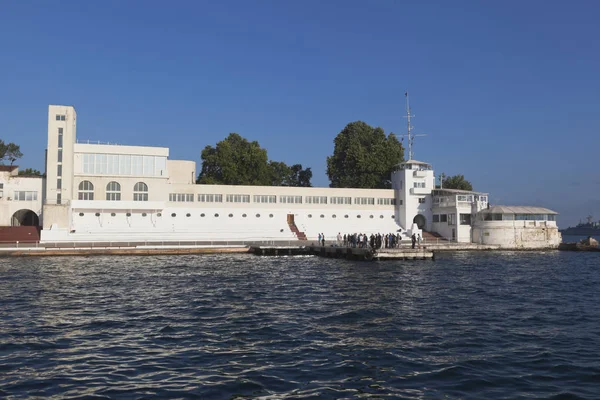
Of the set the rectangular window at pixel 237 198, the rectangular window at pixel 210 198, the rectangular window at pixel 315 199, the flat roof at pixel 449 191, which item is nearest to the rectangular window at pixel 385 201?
the flat roof at pixel 449 191

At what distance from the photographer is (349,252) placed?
4612 cm

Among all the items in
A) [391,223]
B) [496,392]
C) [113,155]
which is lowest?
[496,392]

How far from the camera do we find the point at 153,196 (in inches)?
2297

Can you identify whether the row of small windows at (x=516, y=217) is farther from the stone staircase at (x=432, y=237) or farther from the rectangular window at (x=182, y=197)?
the rectangular window at (x=182, y=197)

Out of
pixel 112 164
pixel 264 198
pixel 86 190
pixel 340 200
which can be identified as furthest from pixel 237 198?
pixel 86 190

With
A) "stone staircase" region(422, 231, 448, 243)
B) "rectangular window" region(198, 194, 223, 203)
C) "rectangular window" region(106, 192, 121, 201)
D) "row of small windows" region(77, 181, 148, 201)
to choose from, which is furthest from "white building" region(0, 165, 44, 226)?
"stone staircase" region(422, 231, 448, 243)

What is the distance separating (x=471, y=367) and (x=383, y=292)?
12460 mm

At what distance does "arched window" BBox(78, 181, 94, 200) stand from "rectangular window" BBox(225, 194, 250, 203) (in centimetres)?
1529

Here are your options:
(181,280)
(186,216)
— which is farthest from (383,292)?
(186,216)

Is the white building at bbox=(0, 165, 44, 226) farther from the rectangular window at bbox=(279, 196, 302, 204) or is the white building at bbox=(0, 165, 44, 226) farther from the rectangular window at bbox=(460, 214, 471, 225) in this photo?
the rectangular window at bbox=(460, 214, 471, 225)

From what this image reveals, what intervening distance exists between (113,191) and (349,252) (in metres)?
28.4

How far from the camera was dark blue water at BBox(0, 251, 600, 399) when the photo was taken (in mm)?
11570

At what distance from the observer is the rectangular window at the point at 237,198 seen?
205ft

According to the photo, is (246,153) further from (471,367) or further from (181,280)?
(471,367)
